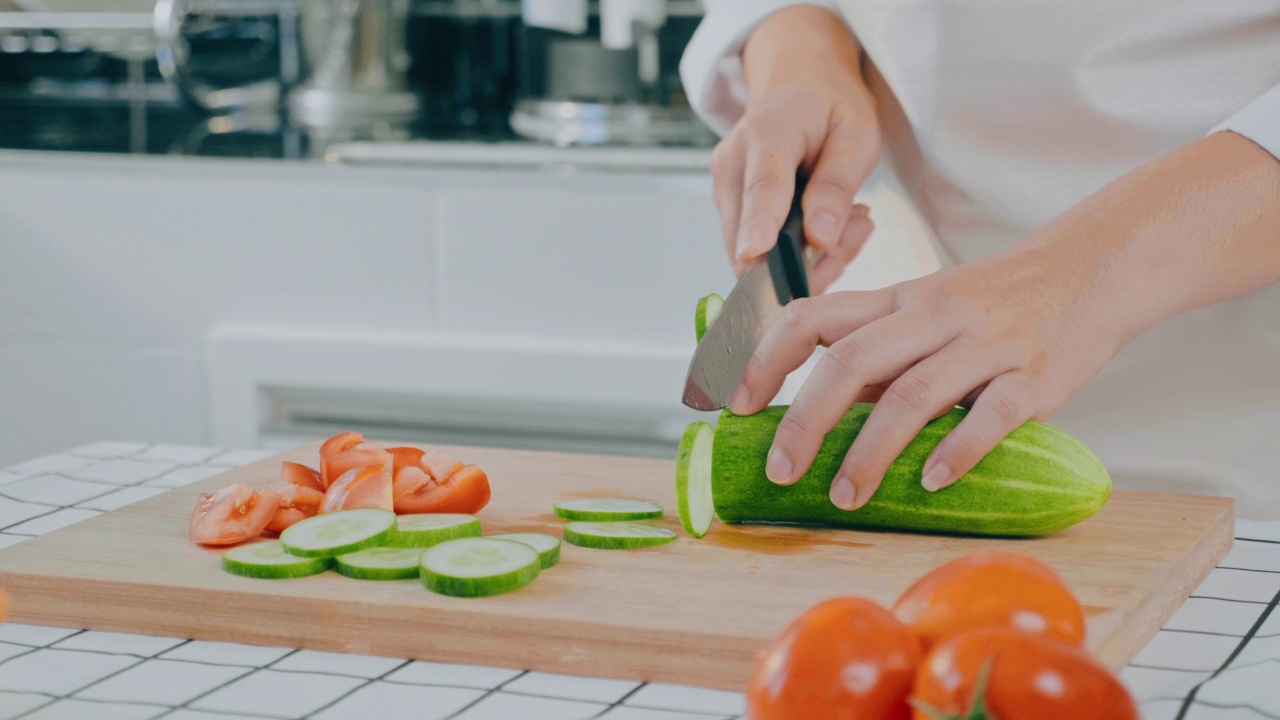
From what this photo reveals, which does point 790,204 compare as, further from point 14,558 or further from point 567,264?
point 567,264

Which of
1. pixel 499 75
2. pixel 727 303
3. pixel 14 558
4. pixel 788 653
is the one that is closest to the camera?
pixel 788 653

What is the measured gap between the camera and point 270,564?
0.99 m

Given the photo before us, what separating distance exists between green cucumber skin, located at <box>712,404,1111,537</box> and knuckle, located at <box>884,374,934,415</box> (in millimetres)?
58

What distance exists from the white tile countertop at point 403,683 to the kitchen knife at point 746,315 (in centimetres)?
35

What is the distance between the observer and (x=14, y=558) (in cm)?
104

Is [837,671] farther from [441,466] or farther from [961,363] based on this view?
[441,466]

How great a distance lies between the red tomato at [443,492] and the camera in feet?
3.85

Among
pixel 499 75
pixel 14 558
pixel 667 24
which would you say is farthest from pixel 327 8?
pixel 14 558

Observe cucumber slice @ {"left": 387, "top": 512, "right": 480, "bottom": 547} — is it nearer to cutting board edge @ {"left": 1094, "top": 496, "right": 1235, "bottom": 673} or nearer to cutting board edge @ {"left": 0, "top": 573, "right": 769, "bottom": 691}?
cutting board edge @ {"left": 0, "top": 573, "right": 769, "bottom": 691}

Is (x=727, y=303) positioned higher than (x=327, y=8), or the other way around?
(x=327, y=8)

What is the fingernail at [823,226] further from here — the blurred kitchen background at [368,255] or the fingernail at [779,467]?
the blurred kitchen background at [368,255]

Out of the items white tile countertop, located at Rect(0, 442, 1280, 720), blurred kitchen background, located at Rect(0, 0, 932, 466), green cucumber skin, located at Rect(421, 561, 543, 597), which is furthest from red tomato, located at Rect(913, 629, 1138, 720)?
blurred kitchen background, located at Rect(0, 0, 932, 466)

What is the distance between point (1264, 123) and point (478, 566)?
2.37ft

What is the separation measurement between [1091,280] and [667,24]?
75.9 inches
